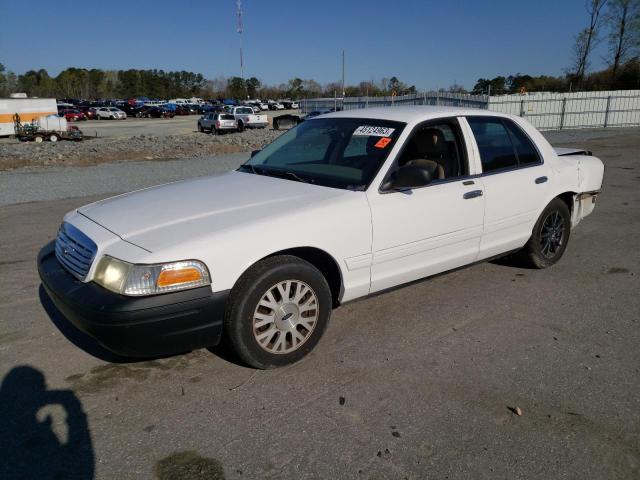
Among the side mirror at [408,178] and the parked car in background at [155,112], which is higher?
the parked car in background at [155,112]

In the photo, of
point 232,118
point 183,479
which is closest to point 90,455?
point 183,479

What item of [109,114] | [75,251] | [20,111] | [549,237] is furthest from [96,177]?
[109,114]

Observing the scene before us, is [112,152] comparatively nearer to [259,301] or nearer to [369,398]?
[259,301]

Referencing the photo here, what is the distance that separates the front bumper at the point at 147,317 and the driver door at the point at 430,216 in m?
1.25

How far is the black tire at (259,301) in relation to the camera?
117 inches

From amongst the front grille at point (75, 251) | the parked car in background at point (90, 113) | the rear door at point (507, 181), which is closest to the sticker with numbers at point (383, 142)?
the rear door at point (507, 181)

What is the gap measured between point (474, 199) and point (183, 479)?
2950mm

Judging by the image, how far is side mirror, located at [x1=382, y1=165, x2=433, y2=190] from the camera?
3477mm

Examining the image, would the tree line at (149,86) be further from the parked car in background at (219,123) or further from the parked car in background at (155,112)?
the parked car in background at (219,123)

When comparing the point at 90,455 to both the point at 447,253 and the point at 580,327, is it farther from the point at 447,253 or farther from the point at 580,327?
the point at 580,327

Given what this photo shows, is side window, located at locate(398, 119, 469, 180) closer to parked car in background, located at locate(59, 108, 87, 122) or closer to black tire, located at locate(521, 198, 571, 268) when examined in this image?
black tire, located at locate(521, 198, 571, 268)

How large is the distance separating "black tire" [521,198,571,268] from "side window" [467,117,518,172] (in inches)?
27.8

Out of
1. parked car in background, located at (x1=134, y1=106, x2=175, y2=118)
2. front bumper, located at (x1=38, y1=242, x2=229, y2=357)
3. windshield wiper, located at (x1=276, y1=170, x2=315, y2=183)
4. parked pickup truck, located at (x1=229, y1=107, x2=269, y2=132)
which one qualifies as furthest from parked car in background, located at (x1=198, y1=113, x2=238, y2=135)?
front bumper, located at (x1=38, y1=242, x2=229, y2=357)

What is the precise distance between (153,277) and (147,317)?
219 mm
